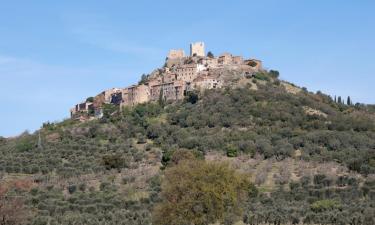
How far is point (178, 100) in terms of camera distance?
8894 centimetres

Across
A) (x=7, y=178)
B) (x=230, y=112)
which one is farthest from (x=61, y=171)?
(x=230, y=112)

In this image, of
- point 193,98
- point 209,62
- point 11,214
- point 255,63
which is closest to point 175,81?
point 193,98

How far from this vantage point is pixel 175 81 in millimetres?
91812

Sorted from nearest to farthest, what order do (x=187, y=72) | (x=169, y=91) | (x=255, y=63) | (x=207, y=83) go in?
(x=207, y=83)
(x=169, y=91)
(x=187, y=72)
(x=255, y=63)

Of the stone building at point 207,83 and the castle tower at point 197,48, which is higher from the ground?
the castle tower at point 197,48

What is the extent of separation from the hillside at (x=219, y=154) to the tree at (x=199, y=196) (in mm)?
6770

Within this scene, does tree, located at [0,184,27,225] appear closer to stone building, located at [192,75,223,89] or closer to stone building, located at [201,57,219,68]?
stone building, located at [192,75,223,89]

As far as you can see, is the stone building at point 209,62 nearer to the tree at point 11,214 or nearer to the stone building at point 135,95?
the stone building at point 135,95

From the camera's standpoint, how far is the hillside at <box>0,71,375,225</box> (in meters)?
50.4

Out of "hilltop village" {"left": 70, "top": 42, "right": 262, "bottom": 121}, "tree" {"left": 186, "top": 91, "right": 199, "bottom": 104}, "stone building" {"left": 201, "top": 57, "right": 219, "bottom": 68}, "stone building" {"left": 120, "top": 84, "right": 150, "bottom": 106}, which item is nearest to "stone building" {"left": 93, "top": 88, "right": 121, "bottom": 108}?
"hilltop village" {"left": 70, "top": 42, "right": 262, "bottom": 121}

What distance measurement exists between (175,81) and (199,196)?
54.3 m

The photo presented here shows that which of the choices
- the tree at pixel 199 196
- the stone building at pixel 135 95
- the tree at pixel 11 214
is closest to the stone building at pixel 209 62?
the stone building at pixel 135 95

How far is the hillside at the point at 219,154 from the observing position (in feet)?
165

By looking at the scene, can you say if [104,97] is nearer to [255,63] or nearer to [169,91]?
[169,91]
